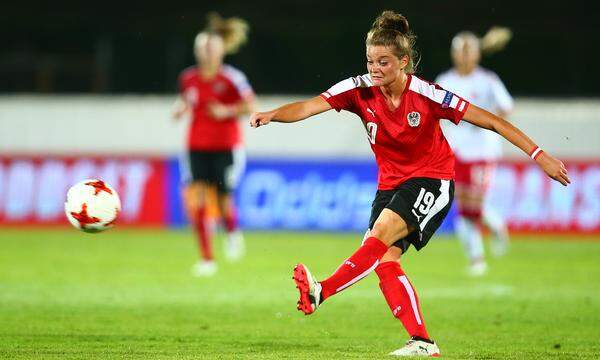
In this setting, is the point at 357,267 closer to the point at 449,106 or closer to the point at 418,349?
the point at 418,349

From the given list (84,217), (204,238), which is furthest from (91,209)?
(204,238)

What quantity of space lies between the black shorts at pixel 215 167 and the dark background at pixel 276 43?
7.11m

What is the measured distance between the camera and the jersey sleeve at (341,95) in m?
7.56

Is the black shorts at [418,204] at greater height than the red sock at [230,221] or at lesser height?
lesser

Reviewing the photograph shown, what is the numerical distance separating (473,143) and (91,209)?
6999 millimetres

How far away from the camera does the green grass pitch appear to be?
791 cm

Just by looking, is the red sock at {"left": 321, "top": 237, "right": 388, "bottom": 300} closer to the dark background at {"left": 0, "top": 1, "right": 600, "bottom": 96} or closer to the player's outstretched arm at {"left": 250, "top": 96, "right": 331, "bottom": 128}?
the player's outstretched arm at {"left": 250, "top": 96, "right": 331, "bottom": 128}

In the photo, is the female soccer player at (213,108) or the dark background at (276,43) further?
the dark background at (276,43)

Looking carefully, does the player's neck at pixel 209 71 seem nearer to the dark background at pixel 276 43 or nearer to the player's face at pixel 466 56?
the player's face at pixel 466 56

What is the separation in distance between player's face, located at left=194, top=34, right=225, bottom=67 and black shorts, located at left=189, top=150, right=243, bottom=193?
1133 mm

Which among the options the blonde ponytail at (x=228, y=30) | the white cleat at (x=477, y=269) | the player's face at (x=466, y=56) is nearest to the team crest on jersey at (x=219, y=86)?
the blonde ponytail at (x=228, y=30)

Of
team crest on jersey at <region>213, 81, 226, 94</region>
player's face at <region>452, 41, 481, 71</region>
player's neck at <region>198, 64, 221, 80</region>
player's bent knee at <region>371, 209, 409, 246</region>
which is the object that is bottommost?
player's bent knee at <region>371, 209, 409, 246</region>

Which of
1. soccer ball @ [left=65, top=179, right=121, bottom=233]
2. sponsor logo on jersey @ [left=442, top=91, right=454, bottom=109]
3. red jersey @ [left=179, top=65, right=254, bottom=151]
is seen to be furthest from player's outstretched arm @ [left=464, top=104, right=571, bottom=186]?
red jersey @ [left=179, top=65, right=254, bottom=151]

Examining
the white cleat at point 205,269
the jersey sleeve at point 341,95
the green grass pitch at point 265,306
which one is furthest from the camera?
the white cleat at point 205,269
